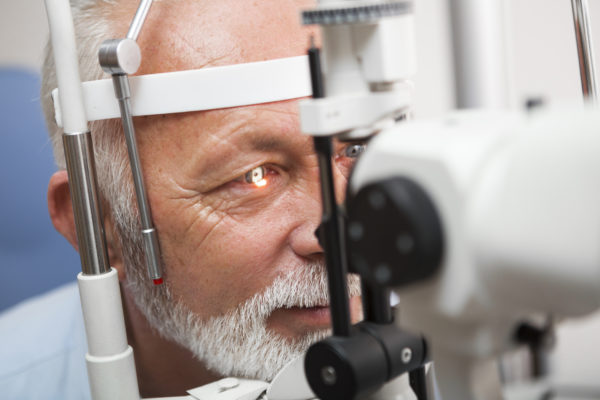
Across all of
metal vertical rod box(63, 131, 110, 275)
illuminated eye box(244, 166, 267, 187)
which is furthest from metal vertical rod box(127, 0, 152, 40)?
illuminated eye box(244, 166, 267, 187)

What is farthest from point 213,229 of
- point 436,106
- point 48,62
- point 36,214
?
point 436,106

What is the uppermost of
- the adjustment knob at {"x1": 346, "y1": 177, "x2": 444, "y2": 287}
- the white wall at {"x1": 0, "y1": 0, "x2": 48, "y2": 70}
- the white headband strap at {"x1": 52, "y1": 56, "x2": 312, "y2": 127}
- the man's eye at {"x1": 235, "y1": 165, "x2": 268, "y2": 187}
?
the white wall at {"x1": 0, "y1": 0, "x2": 48, "y2": 70}

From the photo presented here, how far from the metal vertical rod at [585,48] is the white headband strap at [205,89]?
34cm

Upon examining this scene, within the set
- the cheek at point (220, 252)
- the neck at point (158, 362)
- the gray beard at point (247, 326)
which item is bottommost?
the neck at point (158, 362)

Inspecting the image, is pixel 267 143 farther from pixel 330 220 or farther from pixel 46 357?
pixel 46 357

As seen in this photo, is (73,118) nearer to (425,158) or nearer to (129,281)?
(129,281)

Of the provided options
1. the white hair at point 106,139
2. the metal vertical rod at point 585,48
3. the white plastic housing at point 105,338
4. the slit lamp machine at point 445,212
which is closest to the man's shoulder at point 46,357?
the white hair at point 106,139

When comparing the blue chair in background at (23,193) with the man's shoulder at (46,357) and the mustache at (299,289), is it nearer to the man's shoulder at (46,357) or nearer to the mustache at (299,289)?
the man's shoulder at (46,357)

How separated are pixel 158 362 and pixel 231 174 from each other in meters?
0.44

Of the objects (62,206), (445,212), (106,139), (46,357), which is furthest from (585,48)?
(46,357)

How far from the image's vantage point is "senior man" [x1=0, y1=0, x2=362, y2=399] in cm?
100

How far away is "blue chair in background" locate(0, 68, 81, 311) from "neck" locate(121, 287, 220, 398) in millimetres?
829

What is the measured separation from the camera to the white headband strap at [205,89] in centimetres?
97

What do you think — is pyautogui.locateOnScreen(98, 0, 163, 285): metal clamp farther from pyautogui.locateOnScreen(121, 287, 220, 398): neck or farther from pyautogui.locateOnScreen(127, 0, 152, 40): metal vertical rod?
pyautogui.locateOnScreen(121, 287, 220, 398): neck
